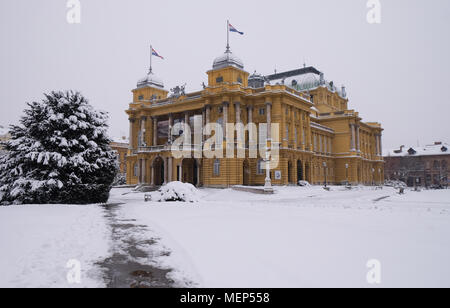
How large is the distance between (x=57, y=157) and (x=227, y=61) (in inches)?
1147

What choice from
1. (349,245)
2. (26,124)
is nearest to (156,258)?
(349,245)

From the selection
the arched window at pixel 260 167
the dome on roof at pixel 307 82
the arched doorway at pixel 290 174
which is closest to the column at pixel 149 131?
the arched window at pixel 260 167

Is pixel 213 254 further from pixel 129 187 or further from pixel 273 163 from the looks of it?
pixel 129 187

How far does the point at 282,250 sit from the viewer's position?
8.12 meters

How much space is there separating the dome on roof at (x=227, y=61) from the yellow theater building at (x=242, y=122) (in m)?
0.14

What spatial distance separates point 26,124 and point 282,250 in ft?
78.3

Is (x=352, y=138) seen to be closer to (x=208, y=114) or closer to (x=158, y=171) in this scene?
(x=208, y=114)

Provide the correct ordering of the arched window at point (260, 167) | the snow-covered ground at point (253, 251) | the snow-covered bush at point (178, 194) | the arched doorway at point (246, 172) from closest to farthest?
the snow-covered ground at point (253, 251) < the snow-covered bush at point (178, 194) < the arched window at point (260, 167) < the arched doorway at point (246, 172)

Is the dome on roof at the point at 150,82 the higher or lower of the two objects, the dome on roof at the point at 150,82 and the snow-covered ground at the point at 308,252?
the higher

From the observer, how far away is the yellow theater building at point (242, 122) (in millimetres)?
43781

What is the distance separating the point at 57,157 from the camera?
2286 centimetres

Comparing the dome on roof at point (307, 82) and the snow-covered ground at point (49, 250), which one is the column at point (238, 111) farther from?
the snow-covered ground at point (49, 250)

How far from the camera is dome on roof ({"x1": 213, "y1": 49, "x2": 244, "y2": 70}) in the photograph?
45750 mm
